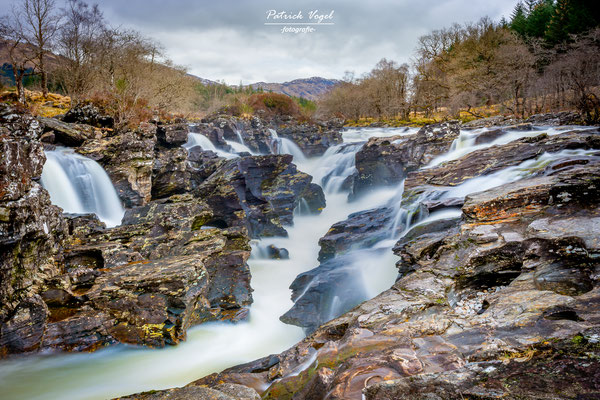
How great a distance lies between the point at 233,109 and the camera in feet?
148

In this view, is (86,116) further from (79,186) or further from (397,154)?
(397,154)

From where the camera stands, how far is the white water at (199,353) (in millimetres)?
5727

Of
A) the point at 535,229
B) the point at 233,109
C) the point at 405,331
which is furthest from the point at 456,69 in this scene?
the point at 405,331

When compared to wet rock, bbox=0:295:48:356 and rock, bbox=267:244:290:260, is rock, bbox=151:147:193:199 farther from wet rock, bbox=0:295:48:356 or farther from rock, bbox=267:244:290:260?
wet rock, bbox=0:295:48:356

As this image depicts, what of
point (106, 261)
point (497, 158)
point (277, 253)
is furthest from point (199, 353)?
point (497, 158)

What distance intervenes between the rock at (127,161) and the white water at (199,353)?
587 centimetres

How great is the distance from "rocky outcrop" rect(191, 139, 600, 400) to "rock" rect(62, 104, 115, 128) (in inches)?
630

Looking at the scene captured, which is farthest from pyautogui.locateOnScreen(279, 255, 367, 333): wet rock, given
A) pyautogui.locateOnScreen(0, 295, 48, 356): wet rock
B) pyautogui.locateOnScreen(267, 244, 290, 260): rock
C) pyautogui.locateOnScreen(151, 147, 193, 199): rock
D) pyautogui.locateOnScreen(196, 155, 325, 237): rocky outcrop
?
pyautogui.locateOnScreen(151, 147, 193, 199): rock

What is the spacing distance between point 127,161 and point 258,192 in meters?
6.10

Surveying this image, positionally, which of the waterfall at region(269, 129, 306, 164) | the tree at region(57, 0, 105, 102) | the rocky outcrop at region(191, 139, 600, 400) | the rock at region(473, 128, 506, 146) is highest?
the tree at region(57, 0, 105, 102)

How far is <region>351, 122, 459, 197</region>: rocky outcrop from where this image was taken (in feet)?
54.0

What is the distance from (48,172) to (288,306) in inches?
387

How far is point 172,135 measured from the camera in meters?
17.6

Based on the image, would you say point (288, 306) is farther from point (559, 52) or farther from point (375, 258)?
point (559, 52)
